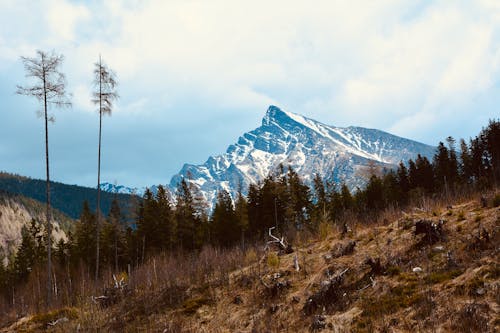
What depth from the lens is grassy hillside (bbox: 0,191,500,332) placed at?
729 centimetres

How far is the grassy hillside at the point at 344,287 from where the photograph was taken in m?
7.29

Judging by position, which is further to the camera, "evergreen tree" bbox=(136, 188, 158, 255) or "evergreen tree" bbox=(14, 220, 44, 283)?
"evergreen tree" bbox=(14, 220, 44, 283)

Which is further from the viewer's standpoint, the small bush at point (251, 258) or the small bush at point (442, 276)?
the small bush at point (251, 258)

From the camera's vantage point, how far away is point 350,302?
28.4 ft

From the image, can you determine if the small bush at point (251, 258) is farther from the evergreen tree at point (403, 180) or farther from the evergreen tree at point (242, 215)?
the evergreen tree at point (403, 180)

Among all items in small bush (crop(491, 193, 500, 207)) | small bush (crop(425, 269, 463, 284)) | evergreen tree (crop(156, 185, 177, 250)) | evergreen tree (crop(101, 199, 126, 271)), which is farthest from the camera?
evergreen tree (crop(101, 199, 126, 271))

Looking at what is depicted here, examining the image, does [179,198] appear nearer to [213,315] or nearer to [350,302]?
[213,315]

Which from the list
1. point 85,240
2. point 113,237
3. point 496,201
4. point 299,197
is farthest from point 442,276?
point 85,240

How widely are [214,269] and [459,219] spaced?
8.44 meters

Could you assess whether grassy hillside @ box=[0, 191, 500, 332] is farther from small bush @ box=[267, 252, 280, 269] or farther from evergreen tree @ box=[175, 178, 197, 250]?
evergreen tree @ box=[175, 178, 197, 250]

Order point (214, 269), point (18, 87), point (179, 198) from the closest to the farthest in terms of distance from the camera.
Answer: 1. point (214, 269)
2. point (18, 87)
3. point (179, 198)

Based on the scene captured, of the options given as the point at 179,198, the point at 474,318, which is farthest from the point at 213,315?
the point at 179,198

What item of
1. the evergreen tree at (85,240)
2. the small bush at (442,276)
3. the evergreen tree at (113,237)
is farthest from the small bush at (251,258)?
the evergreen tree at (85,240)

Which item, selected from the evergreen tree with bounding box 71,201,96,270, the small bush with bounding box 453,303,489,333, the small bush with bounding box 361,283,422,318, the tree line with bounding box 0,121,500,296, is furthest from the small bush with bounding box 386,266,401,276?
the evergreen tree with bounding box 71,201,96,270
